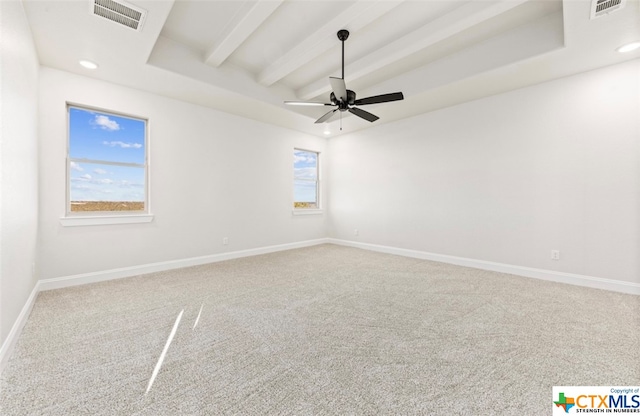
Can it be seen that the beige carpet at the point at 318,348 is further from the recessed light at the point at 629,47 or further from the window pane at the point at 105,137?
the recessed light at the point at 629,47

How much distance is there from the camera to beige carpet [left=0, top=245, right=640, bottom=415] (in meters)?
1.41

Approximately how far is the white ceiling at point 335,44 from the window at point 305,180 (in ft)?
6.61

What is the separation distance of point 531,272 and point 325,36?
165 inches

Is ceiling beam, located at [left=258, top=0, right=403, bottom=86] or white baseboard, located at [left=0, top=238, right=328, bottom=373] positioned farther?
ceiling beam, located at [left=258, top=0, right=403, bottom=86]

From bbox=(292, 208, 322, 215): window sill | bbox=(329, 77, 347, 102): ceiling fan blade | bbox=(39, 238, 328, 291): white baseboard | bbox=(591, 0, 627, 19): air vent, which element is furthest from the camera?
bbox=(292, 208, 322, 215): window sill

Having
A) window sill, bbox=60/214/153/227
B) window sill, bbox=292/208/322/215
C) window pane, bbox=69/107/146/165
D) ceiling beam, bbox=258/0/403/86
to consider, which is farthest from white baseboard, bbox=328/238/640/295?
window pane, bbox=69/107/146/165

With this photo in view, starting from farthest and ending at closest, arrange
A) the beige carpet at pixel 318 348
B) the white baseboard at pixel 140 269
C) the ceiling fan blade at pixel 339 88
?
1. the white baseboard at pixel 140 269
2. the ceiling fan blade at pixel 339 88
3. the beige carpet at pixel 318 348

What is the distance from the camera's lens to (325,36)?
121 inches

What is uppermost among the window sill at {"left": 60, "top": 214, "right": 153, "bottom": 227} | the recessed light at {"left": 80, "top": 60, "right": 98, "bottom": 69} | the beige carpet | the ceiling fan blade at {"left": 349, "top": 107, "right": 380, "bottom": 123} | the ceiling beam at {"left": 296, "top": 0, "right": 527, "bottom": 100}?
the ceiling beam at {"left": 296, "top": 0, "right": 527, "bottom": 100}

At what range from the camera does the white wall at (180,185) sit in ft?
10.7

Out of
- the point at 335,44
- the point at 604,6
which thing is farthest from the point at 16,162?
the point at 604,6

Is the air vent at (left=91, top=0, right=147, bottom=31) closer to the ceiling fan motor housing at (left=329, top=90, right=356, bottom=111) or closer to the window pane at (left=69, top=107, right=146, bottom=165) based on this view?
the window pane at (left=69, top=107, right=146, bottom=165)

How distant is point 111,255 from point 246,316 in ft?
8.22

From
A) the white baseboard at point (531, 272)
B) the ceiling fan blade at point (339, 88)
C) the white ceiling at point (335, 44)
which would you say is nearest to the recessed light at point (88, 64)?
the white ceiling at point (335, 44)
